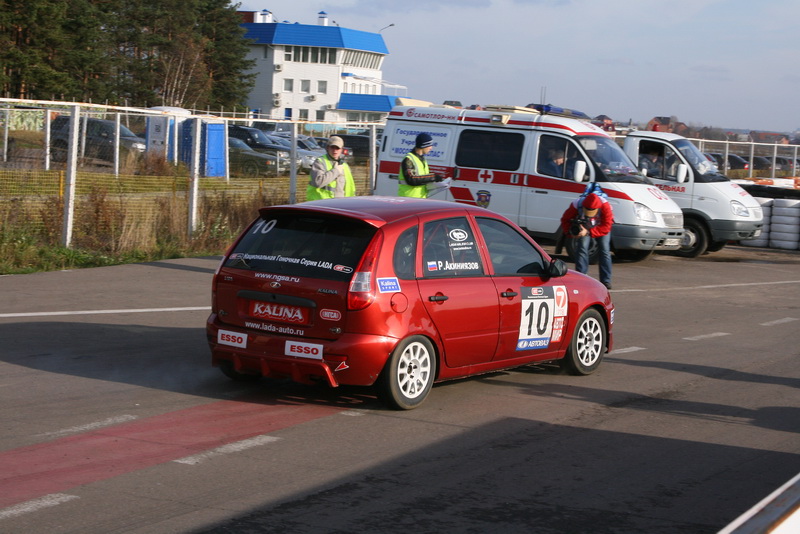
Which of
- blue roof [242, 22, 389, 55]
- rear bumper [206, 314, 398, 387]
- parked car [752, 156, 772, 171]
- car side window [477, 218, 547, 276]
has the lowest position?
rear bumper [206, 314, 398, 387]

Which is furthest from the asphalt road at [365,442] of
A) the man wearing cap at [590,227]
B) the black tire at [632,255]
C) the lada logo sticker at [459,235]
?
the black tire at [632,255]

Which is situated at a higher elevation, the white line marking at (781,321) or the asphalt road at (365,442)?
the white line marking at (781,321)

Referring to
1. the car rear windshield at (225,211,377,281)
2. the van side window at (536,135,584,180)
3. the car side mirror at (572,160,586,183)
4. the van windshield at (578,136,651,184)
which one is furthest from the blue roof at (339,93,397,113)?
the car rear windshield at (225,211,377,281)

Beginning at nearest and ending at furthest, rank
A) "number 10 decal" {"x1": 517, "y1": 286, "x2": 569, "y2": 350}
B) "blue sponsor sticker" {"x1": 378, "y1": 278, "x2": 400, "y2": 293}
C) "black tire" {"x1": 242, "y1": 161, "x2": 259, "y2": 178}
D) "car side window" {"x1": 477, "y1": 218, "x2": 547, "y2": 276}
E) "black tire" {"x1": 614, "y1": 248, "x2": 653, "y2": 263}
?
1. "blue sponsor sticker" {"x1": 378, "y1": 278, "x2": 400, "y2": 293}
2. "car side window" {"x1": 477, "y1": 218, "x2": 547, "y2": 276}
3. "number 10 decal" {"x1": 517, "y1": 286, "x2": 569, "y2": 350}
4. "black tire" {"x1": 614, "y1": 248, "x2": 653, "y2": 263}
5. "black tire" {"x1": 242, "y1": 161, "x2": 259, "y2": 178}

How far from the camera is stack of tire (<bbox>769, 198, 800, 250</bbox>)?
945 inches

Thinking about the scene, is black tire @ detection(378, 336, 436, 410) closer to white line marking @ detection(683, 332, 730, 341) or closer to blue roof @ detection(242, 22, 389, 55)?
white line marking @ detection(683, 332, 730, 341)

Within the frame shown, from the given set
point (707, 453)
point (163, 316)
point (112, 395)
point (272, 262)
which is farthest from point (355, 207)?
point (163, 316)

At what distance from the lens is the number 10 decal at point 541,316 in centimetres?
830

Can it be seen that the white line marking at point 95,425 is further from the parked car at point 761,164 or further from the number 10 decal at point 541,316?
the parked car at point 761,164

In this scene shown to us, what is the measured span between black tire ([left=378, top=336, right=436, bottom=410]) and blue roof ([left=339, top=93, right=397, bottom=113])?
300ft

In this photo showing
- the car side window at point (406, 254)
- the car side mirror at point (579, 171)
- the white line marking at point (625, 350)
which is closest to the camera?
the car side window at point (406, 254)

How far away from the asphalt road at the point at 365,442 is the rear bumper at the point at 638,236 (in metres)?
7.52

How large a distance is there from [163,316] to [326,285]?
4461 mm

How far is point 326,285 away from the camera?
7121 millimetres
